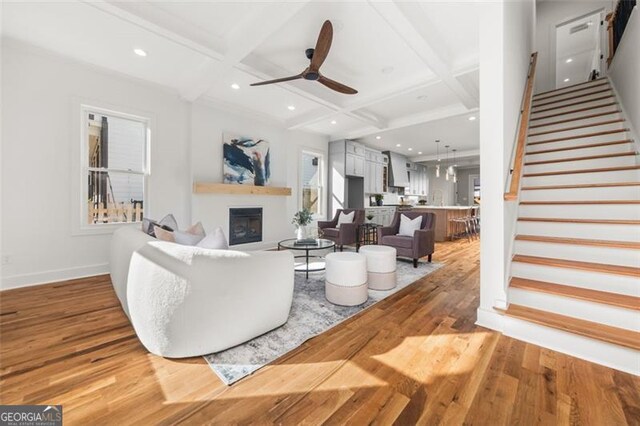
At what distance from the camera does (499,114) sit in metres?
2.12

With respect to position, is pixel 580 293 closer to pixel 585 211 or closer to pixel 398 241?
pixel 585 211

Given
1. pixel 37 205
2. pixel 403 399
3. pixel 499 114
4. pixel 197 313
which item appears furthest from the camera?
pixel 37 205

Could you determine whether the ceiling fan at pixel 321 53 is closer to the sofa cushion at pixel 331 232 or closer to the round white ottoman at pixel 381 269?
the round white ottoman at pixel 381 269

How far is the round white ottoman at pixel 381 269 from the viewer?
9.70 ft

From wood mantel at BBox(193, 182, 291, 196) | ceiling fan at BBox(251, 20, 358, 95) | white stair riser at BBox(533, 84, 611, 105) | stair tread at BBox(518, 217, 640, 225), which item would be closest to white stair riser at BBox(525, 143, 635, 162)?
stair tread at BBox(518, 217, 640, 225)

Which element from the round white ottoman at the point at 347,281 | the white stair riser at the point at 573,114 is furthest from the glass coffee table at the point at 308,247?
the white stair riser at the point at 573,114

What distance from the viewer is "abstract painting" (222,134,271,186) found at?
496cm

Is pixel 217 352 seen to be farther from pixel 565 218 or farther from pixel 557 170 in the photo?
pixel 557 170

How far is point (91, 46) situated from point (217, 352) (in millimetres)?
3833

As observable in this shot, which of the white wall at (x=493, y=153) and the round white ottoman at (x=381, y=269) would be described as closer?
the white wall at (x=493, y=153)

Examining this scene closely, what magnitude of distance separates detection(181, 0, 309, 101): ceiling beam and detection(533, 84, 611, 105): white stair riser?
5069mm

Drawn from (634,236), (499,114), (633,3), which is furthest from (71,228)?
(633,3)

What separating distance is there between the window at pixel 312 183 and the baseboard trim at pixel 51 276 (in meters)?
4.18

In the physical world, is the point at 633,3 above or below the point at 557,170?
A: above
